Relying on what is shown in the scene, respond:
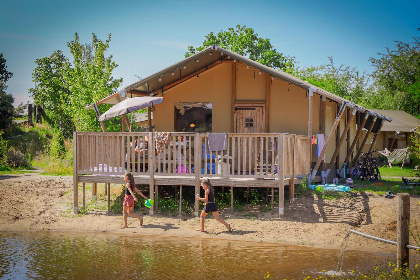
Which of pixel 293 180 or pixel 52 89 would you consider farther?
pixel 52 89

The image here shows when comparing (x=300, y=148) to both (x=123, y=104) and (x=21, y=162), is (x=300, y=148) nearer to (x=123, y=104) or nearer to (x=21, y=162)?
(x=123, y=104)

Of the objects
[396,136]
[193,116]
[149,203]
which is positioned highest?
[193,116]

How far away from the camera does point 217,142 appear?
45.9 feet

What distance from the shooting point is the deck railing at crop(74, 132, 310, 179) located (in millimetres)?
13984

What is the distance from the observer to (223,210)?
1458 centimetres

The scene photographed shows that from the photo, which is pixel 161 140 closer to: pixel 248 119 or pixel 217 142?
pixel 217 142

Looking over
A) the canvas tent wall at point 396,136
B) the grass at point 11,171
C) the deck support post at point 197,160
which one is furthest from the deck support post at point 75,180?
the canvas tent wall at point 396,136

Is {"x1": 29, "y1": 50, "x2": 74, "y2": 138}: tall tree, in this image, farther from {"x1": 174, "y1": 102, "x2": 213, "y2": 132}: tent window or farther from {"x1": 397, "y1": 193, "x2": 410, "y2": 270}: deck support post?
{"x1": 397, "y1": 193, "x2": 410, "y2": 270}: deck support post

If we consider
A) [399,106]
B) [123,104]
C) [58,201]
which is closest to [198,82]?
[123,104]

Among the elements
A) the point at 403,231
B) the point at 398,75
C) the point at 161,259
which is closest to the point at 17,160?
the point at 161,259

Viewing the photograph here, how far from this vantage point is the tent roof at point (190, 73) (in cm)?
1609

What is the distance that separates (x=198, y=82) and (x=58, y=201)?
6.74 m

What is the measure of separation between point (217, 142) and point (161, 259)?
4.47m

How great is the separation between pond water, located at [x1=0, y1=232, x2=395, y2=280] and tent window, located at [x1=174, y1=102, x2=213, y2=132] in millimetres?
6772
